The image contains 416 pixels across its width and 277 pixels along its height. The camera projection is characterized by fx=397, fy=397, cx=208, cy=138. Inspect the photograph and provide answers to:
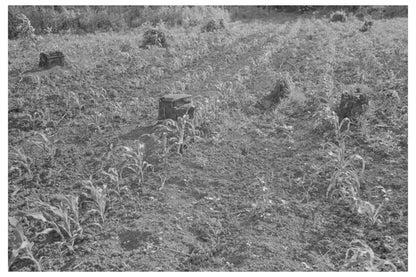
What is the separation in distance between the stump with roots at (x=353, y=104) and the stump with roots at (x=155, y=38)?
523 centimetres

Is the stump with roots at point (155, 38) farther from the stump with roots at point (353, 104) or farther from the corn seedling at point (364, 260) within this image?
the corn seedling at point (364, 260)

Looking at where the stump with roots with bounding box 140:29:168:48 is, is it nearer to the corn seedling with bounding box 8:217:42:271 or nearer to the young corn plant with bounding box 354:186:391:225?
the corn seedling with bounding box 8:217:42:271

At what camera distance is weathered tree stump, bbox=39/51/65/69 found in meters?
6.82

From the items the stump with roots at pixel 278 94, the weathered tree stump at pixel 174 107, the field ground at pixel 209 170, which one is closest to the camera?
the field ground at pixel 209 170

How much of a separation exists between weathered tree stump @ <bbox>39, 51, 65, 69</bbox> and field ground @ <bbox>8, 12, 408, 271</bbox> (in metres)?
0.26

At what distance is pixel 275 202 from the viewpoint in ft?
11.5

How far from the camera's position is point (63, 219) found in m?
3.04

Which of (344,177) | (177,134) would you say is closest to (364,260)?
(344,177)

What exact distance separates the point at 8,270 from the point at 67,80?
13.8ft

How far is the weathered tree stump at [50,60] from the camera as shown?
268 inches

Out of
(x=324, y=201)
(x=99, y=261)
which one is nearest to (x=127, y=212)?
(x=99, y=261)

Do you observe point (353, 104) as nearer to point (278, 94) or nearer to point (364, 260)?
point (278, 94)

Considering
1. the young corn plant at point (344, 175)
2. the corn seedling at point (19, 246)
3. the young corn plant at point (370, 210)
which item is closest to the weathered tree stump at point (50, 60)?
the corn seedling at point (19, 246)

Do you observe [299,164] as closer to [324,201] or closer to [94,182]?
[324,201]
